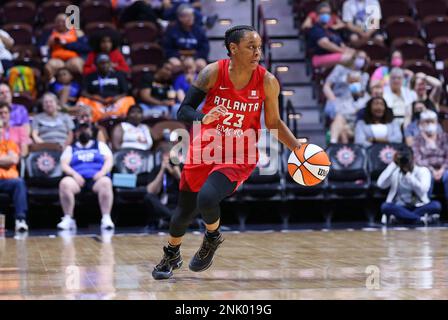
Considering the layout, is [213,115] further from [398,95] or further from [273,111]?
[398,95]

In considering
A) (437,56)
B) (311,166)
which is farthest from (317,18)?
(311,166)

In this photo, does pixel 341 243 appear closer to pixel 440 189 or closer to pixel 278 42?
pixel 440 189

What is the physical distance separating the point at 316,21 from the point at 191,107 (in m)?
9.49

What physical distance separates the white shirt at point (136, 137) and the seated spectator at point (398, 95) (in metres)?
4.03

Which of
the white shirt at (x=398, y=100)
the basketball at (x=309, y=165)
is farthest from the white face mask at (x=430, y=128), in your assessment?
the basketball at (x=309, y=165)

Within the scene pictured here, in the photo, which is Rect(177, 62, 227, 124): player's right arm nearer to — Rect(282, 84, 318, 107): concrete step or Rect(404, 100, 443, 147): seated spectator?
Rect(404, 100, 443, 147): seated spectator

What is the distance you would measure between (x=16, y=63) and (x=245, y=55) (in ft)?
27.7

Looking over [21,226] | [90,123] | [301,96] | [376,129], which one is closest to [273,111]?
[21,226]

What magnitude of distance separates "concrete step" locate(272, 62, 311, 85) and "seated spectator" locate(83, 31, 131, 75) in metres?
2.89

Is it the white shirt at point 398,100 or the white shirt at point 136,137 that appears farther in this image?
the white shirt at point 398,100

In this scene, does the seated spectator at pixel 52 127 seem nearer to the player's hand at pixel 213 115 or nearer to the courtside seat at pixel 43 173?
the courtside seat at pixel 43 173

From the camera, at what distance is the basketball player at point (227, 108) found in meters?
6.47

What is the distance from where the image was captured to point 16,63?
46.5 feet

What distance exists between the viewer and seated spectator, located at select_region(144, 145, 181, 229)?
41.1ft
